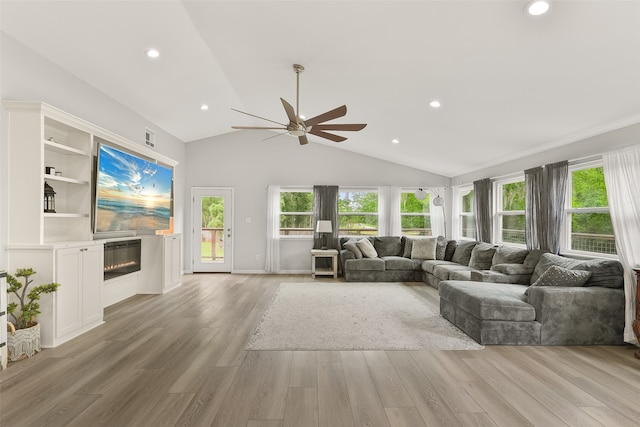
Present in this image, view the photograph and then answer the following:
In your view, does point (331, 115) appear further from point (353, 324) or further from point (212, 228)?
point (212, 228)

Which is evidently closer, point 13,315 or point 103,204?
point 13,315

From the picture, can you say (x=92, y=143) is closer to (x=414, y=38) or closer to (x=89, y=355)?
(x=89, y=355)

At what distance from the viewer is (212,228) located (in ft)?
25.8

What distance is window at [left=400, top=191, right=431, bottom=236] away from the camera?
320 inches

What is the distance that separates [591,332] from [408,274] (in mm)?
3698

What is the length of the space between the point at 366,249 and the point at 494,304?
390 cm

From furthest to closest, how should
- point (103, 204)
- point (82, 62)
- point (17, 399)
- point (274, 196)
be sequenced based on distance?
1. point (274, 196)
2. point (103, 204)
3. point (82, 62)
4. point (17, 399)

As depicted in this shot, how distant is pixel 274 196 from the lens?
7.83 metres

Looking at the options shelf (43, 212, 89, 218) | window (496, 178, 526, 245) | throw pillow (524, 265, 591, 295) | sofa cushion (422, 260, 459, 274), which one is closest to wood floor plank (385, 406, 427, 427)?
throw pillow (524, 265, 591, 295)

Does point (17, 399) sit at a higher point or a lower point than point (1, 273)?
lower

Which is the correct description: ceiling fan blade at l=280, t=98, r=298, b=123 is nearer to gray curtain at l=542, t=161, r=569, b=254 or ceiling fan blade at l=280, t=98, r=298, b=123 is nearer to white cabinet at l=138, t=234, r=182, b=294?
white cabinet at l=138, t=234, r=182, b=294

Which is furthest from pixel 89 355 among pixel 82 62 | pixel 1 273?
pixel 82 62

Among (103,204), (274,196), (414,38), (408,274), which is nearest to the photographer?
(414,38)

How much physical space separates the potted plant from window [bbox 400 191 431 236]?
6.83m
